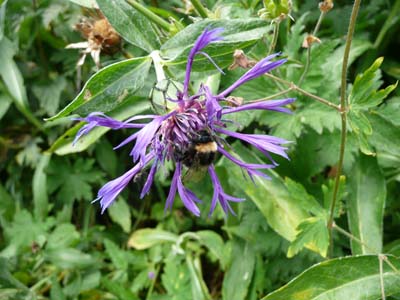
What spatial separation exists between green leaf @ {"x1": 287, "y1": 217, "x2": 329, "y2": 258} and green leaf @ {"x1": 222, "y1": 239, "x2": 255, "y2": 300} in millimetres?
304

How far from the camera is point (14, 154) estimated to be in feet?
5.27

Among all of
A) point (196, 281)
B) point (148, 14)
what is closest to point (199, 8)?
point (148, 14)

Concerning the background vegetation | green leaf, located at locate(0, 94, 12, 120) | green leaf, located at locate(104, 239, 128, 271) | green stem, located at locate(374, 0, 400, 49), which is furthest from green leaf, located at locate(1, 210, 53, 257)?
green stem, located at locate(374, 0, 400, 49)

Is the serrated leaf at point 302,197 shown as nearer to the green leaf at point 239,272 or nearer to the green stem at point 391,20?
the green leaf at point 239,272

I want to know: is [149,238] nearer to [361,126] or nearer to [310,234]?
[310,234]

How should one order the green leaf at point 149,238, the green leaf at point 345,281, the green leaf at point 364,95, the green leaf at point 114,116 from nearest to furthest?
the green leaf at point 364,95 < the green leaf at point 345,281 < the green leaf at point 114,116 < the green leaf at point 149,238

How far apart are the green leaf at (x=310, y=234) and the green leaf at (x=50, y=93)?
0.85m

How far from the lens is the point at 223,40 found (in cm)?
78

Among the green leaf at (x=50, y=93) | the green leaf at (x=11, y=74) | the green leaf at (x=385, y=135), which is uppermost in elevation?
the green leaf at (x=385, y=135)

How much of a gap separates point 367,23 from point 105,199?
2.95 ft

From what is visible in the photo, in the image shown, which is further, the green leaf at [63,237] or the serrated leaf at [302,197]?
the green leaf at [63,237]

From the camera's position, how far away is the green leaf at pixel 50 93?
1496mm

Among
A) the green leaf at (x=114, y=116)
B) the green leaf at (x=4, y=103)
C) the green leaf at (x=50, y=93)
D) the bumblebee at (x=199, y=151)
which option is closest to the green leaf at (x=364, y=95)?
the bumblebee at (x=199, y=151)

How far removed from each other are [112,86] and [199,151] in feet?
0.60
